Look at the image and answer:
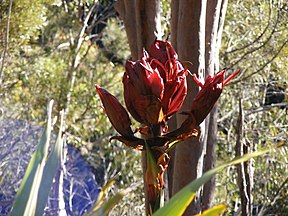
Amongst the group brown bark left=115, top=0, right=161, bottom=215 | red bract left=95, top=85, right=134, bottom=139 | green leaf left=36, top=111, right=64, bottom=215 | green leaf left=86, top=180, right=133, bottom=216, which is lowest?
green leaf left=86, top=180, right=133, bottom=216

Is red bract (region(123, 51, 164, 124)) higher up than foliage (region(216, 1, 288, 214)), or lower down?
lower down

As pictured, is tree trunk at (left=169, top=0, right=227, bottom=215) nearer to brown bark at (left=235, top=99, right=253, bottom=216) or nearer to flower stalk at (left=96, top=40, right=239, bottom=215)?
brown bark at (left=235, top=99, right=253, bottom=216)

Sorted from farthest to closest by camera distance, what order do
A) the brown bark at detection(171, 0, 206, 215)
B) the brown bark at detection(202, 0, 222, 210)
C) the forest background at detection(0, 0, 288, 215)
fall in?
the forest background at detection(0, 0, 288, 215) < the brown bark at detection(202, 0, 222, 210) < the brown bark at detection(171, 0, 206, 215)

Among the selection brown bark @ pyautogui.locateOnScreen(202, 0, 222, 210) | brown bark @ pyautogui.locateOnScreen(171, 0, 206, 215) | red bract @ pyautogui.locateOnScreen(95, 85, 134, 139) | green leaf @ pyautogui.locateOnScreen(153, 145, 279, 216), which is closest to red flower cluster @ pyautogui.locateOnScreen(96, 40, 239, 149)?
red bract @ pyautogui.locateOnScreen(95, 85, 134, 139)

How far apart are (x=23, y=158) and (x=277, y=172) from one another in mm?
1362

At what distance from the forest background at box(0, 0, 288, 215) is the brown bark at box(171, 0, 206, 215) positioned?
183 cm

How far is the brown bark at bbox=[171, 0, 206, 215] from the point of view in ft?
3.56

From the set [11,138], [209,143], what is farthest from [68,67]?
[209,143]

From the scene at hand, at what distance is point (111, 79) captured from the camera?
498 cm

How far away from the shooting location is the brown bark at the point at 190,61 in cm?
108

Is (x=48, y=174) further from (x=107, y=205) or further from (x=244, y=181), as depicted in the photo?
(x=244, y=181)

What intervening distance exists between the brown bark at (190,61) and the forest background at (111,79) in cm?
183

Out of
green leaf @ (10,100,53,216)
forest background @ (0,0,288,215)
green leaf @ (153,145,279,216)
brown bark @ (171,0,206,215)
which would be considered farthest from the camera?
forest background @ (0,0,288,215)

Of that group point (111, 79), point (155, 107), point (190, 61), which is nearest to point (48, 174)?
point (155, 107)
